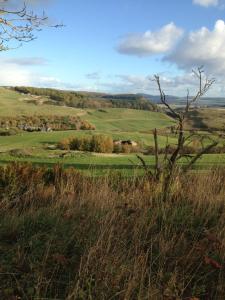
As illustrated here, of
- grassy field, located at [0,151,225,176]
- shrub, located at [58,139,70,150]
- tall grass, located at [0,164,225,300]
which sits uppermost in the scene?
tall grass, located at [0,164,225,300]

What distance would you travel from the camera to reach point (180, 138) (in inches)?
348

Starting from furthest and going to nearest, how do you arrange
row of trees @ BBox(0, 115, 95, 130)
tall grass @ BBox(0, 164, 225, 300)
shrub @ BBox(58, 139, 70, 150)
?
row of trees @ BBox(0, 115, 95, 130), shrub @ BBox(58, 139, 70, 150), tall grass @ BBox(0, 164, 225, 300)

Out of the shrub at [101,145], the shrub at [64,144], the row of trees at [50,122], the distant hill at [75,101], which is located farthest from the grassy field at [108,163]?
the distant hill at [75,101]

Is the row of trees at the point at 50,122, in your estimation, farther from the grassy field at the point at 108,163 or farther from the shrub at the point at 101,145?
the grassy field at the point at 108,163

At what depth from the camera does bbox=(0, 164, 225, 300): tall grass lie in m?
4.09

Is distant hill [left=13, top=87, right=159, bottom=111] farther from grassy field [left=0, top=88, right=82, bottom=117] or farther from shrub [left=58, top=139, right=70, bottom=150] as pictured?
shrub [left=58, top=139, right=70, bottom=150]

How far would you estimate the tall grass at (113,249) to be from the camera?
4.09 metres

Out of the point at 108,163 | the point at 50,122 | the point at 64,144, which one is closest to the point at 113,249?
the point at 108,163

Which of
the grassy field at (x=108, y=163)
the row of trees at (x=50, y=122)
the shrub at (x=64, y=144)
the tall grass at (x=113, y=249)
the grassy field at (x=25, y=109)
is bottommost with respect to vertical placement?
the row of trees at (x=50, y=122)

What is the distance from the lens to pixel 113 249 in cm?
470

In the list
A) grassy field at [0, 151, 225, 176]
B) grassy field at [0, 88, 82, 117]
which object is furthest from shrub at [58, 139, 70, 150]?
grassy field at [0, 88, 82, 117]

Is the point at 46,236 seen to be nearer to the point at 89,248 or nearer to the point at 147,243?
the point at 89,248

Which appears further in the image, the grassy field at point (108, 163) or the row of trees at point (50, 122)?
the row of trees at point (50, 122)

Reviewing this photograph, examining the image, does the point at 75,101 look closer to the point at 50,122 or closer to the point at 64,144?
the point at 50,122
